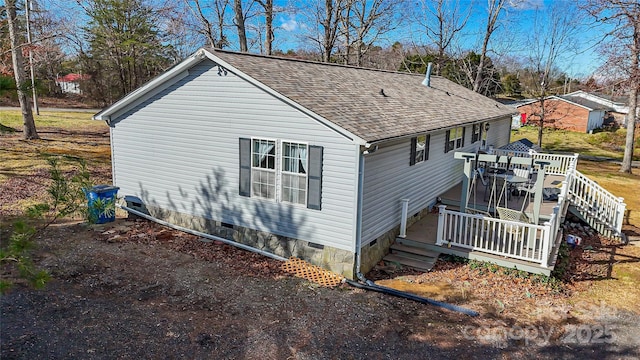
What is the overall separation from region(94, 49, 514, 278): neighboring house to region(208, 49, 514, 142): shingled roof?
2.4 inches

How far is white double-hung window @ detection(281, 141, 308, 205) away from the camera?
370 inches

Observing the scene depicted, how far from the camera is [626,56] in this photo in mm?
23062

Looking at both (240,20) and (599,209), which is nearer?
(599,209)

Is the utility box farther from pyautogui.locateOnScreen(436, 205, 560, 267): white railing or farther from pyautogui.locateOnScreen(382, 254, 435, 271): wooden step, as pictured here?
pyautogui.locateOnScreen(436, 205, 560, 267): white railing

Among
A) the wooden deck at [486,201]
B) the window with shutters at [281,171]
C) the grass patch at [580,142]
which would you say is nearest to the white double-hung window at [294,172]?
the window with shutters at [281,171]

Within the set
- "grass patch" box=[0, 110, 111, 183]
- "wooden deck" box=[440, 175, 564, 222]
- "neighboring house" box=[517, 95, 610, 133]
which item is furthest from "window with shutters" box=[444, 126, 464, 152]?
"neighboring house" box=[517, 95, 610, 133]

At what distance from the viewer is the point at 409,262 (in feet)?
32.7

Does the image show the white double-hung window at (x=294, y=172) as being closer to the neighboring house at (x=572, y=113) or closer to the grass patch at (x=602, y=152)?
the grass patch at (x=602, y=152)

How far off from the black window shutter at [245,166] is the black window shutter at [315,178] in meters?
1.71

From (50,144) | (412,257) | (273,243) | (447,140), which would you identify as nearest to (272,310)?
(273,243)

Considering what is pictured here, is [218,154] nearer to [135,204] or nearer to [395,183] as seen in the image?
[135,204]

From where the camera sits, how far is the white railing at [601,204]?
13000 mm

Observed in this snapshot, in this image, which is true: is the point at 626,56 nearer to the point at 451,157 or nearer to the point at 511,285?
the point at 451,157

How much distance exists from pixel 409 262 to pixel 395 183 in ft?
6.26
